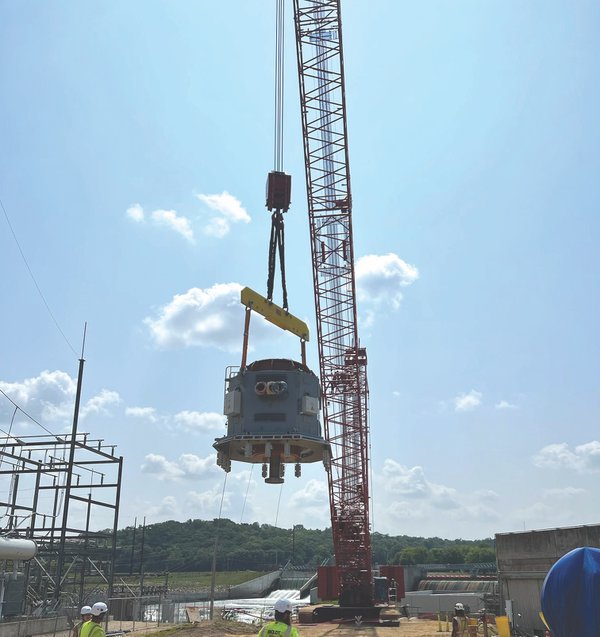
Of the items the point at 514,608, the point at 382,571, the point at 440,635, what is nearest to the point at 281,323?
the point at 440,635

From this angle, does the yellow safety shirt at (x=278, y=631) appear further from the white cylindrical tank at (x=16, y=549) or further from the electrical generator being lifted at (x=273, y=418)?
the white cylindrical tank at (x=16, y=549)

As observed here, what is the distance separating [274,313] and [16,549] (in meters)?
18.3

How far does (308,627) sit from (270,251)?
26.6m

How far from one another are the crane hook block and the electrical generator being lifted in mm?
10908

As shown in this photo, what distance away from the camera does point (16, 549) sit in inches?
1292

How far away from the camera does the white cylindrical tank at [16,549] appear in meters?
32.1

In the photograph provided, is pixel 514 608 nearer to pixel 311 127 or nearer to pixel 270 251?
pixel 270 251

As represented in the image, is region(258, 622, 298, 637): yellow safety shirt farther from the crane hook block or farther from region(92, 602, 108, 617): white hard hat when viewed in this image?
the crane hook block

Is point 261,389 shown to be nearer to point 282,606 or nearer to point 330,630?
point 282,606

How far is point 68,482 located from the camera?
38188mm

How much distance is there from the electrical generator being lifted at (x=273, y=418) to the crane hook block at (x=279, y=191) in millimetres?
10908

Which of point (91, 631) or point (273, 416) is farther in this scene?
point (273, 416)

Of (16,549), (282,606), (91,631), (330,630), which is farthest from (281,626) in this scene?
(330,630)

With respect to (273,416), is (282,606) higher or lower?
lower
